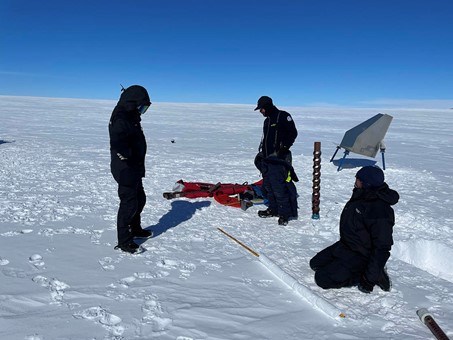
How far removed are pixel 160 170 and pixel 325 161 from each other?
19.0 ft

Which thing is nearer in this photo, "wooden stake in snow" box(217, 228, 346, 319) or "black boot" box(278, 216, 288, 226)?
"wooden stake in snow" box(217, 228, 346, 319)

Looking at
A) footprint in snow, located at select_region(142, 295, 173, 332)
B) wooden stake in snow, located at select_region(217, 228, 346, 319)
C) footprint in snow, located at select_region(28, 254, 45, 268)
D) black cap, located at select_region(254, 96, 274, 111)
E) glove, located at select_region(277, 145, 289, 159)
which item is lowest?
footprint in snow, located at select_region(142, 295, 173, 332)

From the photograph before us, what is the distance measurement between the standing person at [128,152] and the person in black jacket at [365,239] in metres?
2.27

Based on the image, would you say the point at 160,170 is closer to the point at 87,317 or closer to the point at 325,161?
the point at 325,161

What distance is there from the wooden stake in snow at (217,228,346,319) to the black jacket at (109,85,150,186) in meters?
1.83

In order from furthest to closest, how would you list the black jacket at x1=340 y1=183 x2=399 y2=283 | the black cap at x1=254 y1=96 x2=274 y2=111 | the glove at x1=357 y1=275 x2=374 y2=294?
the black cap at x1=254 y1=96 x2=274 y2=111 → the glove at x1=357 y1=275 x2=374 y2=294 → the black jacket at x1=340 y1=183 x2=399 y2=283

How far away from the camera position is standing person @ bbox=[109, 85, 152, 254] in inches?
157

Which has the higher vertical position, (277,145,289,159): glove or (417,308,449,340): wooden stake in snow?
(277,145,289,159): glove

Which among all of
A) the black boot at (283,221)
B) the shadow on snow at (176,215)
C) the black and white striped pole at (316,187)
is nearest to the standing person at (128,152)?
the shadow on snow at (176,215)

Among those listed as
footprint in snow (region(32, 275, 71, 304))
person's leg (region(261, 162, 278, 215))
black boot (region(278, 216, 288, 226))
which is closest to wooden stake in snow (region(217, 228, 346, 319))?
black boot (region(278, 216, 288, 226))

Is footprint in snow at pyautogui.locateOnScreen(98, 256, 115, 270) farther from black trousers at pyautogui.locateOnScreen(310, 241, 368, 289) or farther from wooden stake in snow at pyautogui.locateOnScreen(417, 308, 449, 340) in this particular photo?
wooden stake in snow at pyautogui.locateOnScreen(417, 308, 449, 340)

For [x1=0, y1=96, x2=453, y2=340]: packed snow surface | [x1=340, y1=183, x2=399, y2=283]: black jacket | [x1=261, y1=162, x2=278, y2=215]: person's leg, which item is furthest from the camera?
[x1=261, y1=162, x2=278, y2=215]: person's leg

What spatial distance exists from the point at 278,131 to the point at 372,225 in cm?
254

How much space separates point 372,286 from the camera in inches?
140
